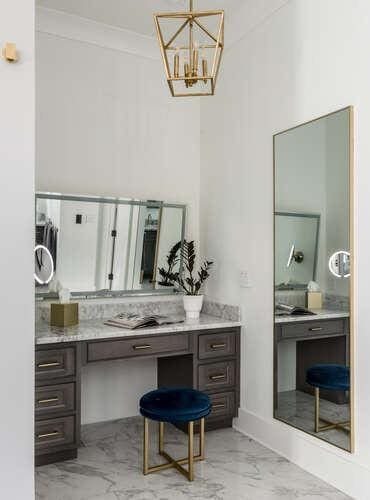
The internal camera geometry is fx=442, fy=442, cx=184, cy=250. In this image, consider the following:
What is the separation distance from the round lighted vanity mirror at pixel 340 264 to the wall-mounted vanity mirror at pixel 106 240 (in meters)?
1.52

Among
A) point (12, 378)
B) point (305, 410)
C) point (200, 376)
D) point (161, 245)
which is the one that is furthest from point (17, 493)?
point (161, 245)

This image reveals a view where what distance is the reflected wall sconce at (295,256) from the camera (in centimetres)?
273

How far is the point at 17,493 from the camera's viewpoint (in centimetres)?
197

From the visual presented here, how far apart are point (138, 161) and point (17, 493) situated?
244 centimetres

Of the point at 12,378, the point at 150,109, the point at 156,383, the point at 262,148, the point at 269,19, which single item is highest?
the point at 269,19

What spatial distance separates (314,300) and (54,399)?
5.52 ft

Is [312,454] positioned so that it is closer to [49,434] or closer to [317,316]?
[317,316]

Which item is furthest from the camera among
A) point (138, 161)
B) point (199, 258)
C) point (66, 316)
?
point (199, 258)

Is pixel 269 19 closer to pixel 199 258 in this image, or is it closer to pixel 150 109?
pixel 150 109

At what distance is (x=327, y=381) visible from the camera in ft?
8.28

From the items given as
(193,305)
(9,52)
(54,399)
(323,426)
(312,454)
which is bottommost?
(312,454)

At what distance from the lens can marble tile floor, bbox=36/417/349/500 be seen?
2.41 m

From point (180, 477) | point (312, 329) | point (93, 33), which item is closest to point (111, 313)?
point (180, 477)

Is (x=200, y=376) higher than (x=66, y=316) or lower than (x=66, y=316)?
lower
